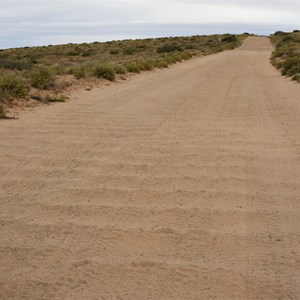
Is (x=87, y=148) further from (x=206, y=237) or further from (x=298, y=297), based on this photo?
(x=298, y=297)

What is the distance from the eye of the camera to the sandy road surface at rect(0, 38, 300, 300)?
4.04m

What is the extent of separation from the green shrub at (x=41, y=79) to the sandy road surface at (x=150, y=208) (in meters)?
4.69

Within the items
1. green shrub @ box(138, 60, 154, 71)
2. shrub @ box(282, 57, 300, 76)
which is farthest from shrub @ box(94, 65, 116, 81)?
shrub @ box(282, 57, 300, 76)

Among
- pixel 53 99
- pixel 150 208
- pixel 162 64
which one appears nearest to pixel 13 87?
pixel 53 99

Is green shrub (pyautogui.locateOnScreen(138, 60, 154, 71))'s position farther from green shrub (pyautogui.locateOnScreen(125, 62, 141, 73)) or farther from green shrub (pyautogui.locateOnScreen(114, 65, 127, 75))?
green shrub (pyautogui.locateOnScreen(114, 65, 127, 75))

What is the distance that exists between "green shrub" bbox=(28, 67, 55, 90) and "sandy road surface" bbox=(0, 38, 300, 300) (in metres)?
4.69

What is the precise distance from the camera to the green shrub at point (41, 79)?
15.5m

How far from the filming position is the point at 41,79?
1564cm

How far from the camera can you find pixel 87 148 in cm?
840

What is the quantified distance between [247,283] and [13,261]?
6.50 feet

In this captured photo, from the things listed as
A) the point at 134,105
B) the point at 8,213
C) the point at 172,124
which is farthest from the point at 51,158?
the point at 134,105

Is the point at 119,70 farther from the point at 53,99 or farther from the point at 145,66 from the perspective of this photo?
the point at 53,99


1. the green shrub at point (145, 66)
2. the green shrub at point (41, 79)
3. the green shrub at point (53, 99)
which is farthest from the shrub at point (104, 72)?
the green shrub at point (53, 99)

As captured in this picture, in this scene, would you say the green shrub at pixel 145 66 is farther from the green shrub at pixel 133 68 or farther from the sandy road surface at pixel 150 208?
the sandy road surface at pixel 150 208
